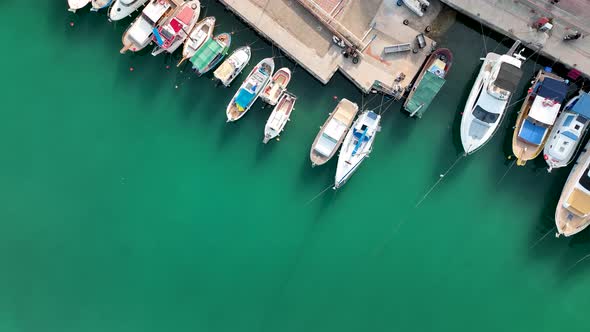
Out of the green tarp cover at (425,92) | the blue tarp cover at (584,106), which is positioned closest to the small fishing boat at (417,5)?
the green tarp cover at (425,92)

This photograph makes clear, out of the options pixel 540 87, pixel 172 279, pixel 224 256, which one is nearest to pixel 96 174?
pixel 172 279

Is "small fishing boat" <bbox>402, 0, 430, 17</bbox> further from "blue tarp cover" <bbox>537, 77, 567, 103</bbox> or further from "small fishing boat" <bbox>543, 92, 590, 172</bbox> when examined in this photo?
"small fishing boat" <bbox>543, 92, 590, 172</bbox>

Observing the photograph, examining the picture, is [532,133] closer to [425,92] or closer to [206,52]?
[425,92]

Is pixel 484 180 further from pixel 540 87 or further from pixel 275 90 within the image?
pixel 275 90

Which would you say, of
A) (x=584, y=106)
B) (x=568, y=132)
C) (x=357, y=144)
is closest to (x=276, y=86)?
(x=357, y=144)

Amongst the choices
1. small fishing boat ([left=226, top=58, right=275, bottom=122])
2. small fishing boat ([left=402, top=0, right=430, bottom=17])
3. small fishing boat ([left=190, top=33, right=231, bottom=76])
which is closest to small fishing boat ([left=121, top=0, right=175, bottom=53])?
small fishing boat ([left=190, top=33, right=231, bottom=76])

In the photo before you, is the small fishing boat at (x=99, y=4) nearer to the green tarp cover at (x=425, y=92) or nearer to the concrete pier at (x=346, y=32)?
the concrete pier at (x=346, y=32)
